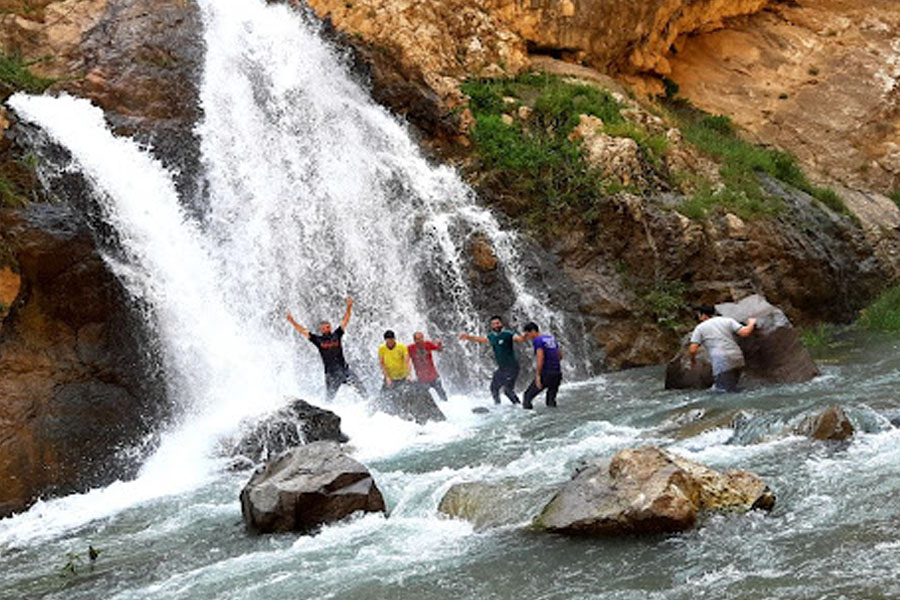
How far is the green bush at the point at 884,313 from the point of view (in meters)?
19.5

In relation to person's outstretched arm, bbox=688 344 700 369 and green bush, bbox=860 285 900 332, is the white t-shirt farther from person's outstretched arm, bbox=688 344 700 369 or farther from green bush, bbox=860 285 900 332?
green bush, bbox=860 285 900 332

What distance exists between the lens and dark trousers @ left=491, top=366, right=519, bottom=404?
604 inches

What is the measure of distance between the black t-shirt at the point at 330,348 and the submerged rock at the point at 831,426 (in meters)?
7.58

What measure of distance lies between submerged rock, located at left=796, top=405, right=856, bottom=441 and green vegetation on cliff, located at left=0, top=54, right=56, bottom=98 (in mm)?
14004

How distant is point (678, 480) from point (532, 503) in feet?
4.50

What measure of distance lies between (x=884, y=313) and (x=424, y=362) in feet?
35.2

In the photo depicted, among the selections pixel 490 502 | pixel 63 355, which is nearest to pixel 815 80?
pixel 63 355

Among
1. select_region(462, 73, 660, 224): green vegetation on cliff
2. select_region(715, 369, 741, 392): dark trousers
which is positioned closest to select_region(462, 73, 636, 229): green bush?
select_region(462, 73, 660, 224): green vegetation on cliff

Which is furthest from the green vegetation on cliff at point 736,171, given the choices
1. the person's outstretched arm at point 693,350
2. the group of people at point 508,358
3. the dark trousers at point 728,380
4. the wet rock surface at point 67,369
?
the wet rock surface at point 67,369

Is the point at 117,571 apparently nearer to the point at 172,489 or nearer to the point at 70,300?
the point at 172,489

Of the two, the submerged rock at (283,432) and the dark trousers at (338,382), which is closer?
the submerged rock at (283,432)

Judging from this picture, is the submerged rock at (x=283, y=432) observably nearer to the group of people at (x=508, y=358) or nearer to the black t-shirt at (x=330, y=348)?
the group of people at (x=508, y=358)

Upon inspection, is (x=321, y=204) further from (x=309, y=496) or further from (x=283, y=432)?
(x=309, y=496)

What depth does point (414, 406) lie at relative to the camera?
13641 millimetres
